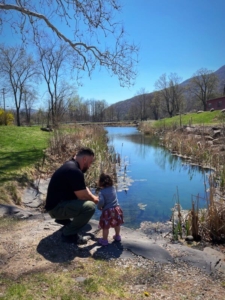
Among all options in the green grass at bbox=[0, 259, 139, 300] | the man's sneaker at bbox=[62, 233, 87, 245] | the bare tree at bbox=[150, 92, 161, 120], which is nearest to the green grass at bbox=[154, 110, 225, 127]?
the man's sneaker at bbox=[62, 233, 87, 245]

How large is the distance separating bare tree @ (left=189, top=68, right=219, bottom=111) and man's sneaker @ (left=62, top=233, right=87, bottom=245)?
58.8 meters

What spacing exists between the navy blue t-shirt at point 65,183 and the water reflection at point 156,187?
1930 mm

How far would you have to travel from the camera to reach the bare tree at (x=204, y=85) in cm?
5925

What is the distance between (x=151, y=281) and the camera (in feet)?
9.53

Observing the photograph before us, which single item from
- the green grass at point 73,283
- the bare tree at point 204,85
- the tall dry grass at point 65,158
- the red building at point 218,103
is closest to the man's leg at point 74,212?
the green grass at point 73,283

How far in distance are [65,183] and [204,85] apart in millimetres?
63314

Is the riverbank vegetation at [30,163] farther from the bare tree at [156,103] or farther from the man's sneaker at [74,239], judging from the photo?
the bare tree at [156,103]

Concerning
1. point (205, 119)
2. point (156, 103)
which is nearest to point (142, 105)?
point (156, 103)

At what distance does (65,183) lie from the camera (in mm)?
3703

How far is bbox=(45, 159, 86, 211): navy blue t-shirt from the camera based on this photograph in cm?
362

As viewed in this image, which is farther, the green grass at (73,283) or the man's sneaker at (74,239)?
the man's sneaker at (74,239)

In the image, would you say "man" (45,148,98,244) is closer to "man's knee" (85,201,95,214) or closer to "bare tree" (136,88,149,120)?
"man's knee" (85,201,95,214)

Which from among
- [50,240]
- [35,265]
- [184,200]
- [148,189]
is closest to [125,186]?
[148,189]

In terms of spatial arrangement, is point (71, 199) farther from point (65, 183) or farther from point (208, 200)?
point (208, 200)
